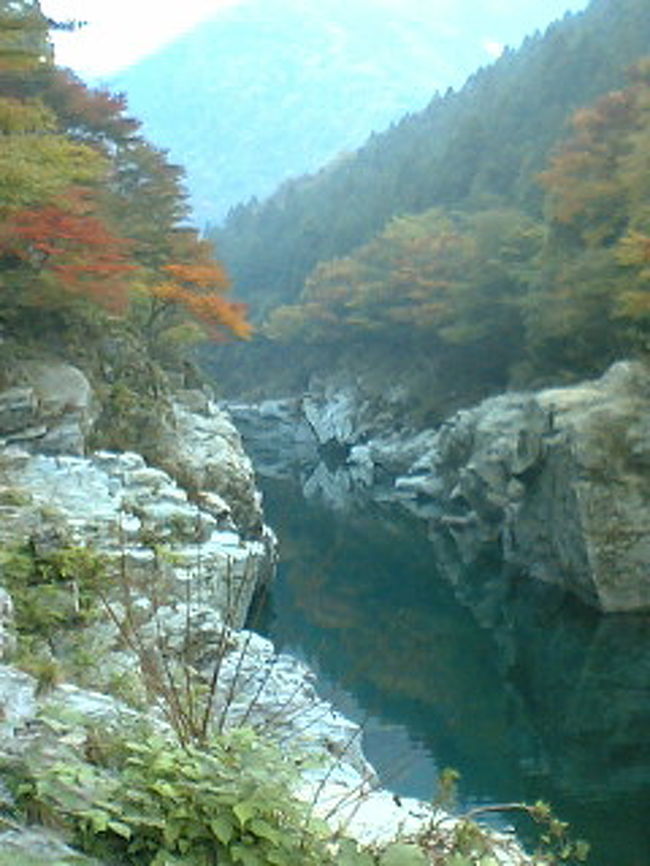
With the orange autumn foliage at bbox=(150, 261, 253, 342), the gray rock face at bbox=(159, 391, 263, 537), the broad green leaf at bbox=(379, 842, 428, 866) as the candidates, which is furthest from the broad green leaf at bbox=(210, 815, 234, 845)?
the orange autumn foliage at bbox=(150, 261, 253, 342)

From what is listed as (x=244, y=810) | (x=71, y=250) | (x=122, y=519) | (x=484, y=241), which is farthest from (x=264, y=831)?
(x=484, y=241)

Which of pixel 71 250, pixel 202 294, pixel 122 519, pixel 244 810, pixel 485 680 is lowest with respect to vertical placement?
pixel 485 680

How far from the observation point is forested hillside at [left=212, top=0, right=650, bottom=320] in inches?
2172

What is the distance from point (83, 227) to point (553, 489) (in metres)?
12.1

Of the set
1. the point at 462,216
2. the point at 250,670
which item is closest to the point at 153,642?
the point at 250,670

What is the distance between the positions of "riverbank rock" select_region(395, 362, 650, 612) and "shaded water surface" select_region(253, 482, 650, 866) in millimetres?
791

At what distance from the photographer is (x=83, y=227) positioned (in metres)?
17.4

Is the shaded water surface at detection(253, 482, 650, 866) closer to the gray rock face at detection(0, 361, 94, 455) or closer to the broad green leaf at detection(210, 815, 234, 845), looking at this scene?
the broad green leaf at detection(210, 815, 234, 845)

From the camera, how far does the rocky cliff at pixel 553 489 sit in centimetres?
2109

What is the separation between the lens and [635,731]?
1451 centimetres

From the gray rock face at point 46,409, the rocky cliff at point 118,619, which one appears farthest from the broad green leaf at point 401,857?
the gray rock face at point 46,409

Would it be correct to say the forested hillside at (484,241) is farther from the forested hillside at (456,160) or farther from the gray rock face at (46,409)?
the gray rock face at (46,409)

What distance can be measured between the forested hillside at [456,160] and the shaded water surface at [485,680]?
85.4ft

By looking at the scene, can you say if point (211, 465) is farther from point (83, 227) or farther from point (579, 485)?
point (579, 485)
